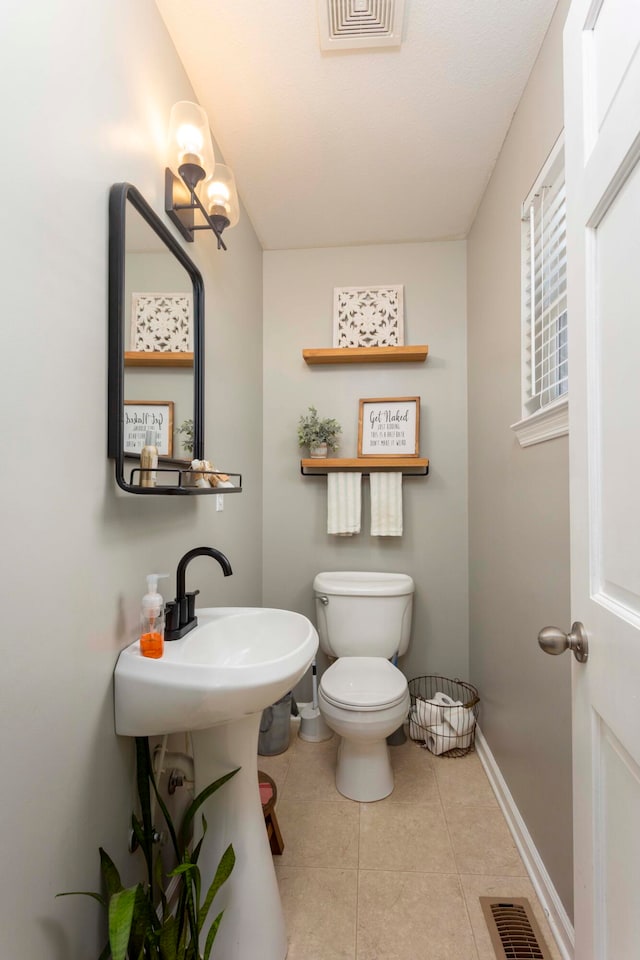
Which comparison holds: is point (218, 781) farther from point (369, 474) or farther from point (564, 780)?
point (369, 474)

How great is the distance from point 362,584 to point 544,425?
1201 millimetres

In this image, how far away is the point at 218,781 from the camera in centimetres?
106

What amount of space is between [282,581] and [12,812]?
5.80 ft

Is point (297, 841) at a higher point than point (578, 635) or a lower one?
lower

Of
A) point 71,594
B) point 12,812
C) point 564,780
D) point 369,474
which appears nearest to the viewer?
point 12,812

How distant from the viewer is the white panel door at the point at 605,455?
60cm

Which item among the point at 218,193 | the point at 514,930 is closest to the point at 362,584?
the point at 514,930

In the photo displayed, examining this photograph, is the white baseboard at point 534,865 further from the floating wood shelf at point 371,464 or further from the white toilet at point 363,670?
the floating wood shelf at point 371,464

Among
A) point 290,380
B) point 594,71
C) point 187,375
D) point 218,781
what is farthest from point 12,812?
point 290,380

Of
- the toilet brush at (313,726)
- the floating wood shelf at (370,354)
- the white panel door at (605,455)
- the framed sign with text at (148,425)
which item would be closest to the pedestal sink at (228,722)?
the framed sign with text at (148,425)

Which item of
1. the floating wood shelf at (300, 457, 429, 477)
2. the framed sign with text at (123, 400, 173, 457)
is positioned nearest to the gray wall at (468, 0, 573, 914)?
the floating wood shelf at (300, 457, 429, 477)

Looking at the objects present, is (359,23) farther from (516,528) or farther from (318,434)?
(516,528)

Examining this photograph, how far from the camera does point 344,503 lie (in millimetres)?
2338

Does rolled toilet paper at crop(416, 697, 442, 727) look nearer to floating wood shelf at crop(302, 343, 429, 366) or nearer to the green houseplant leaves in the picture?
the green houseplant leaves
